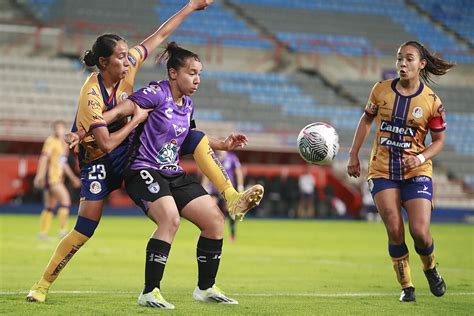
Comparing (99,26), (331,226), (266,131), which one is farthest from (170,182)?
(99,26)

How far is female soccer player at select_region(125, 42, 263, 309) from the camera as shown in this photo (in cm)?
733

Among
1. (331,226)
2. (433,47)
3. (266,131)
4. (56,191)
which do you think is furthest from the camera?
(433,47)

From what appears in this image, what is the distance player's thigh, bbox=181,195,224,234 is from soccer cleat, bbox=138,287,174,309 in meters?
0.69

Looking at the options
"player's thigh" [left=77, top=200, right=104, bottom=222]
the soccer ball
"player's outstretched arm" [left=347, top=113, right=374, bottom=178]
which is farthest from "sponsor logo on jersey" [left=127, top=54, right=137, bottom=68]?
"player's outstretched arm" [left=347, top=113, right=374, bottom=178]

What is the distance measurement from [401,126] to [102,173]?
2.84 metres

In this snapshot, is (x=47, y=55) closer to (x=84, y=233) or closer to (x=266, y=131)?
(x=266, y=131)

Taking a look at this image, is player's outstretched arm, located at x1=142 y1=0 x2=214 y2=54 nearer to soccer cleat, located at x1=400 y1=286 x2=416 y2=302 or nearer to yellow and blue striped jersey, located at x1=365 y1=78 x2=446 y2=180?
yellow and blue striped jersey, located at x1=365 y1=78 x2=446 y2=180

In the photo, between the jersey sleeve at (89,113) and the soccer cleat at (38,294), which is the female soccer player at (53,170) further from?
the jersey sleeve at (89,113)

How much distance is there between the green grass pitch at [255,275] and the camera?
24.8 ft

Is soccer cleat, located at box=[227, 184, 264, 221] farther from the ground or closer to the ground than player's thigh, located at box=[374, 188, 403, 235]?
closer to the ground

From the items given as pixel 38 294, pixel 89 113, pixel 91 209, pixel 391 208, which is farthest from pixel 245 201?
pixel 38 294

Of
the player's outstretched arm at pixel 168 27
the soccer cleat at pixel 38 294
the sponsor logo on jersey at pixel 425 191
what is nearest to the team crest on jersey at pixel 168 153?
the player's outstretched arm at pixel 168 27

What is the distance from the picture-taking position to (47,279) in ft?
25.4

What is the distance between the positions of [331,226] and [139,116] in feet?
61.9
